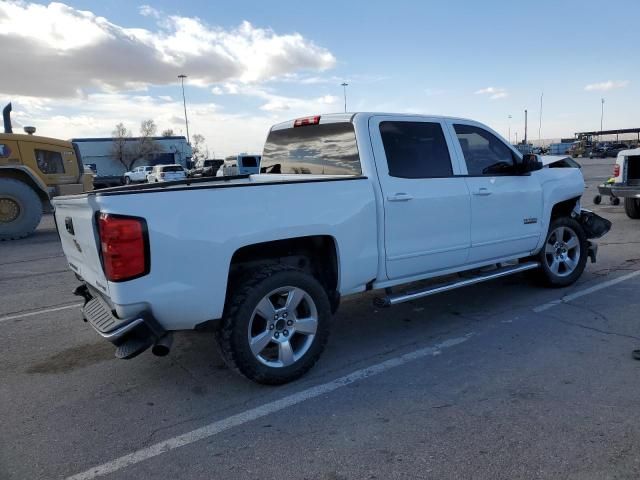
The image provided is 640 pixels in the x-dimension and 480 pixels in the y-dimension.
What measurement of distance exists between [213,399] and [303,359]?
28.0 inches

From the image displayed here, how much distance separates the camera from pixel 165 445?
2.99 m

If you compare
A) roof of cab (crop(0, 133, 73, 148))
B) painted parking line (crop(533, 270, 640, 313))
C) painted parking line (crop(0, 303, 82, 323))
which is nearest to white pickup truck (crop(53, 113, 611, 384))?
painted parking line (crop(533, 270, 640, 313))

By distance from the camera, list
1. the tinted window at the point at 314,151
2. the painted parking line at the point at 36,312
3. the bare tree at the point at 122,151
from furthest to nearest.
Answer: the bare tree at the point at 122,151 → the painted parking line at the point at 36,312 → the tinted window at the point at 314,151

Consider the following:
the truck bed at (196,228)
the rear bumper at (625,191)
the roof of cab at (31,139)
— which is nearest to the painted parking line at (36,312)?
the truck bed at (196,228)

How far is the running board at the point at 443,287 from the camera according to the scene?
419 cm

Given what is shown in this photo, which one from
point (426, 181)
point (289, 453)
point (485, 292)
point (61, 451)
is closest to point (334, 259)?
point (426, 181)

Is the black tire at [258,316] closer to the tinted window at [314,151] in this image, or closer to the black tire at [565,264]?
the tinted window at [314,151]

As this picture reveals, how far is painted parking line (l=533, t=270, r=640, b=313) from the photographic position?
531cm

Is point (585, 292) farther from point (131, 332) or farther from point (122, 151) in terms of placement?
point (122, 151)

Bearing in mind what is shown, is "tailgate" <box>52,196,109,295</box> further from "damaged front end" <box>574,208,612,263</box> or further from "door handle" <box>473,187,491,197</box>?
"damaged front end" <box>574,208,612,263</box>

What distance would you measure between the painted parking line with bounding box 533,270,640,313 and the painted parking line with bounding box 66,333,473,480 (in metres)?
1.43

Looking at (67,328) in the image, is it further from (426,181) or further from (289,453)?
(426,181)

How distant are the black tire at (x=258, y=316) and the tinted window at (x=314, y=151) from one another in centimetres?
117

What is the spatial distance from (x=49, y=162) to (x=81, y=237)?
1118 cm
